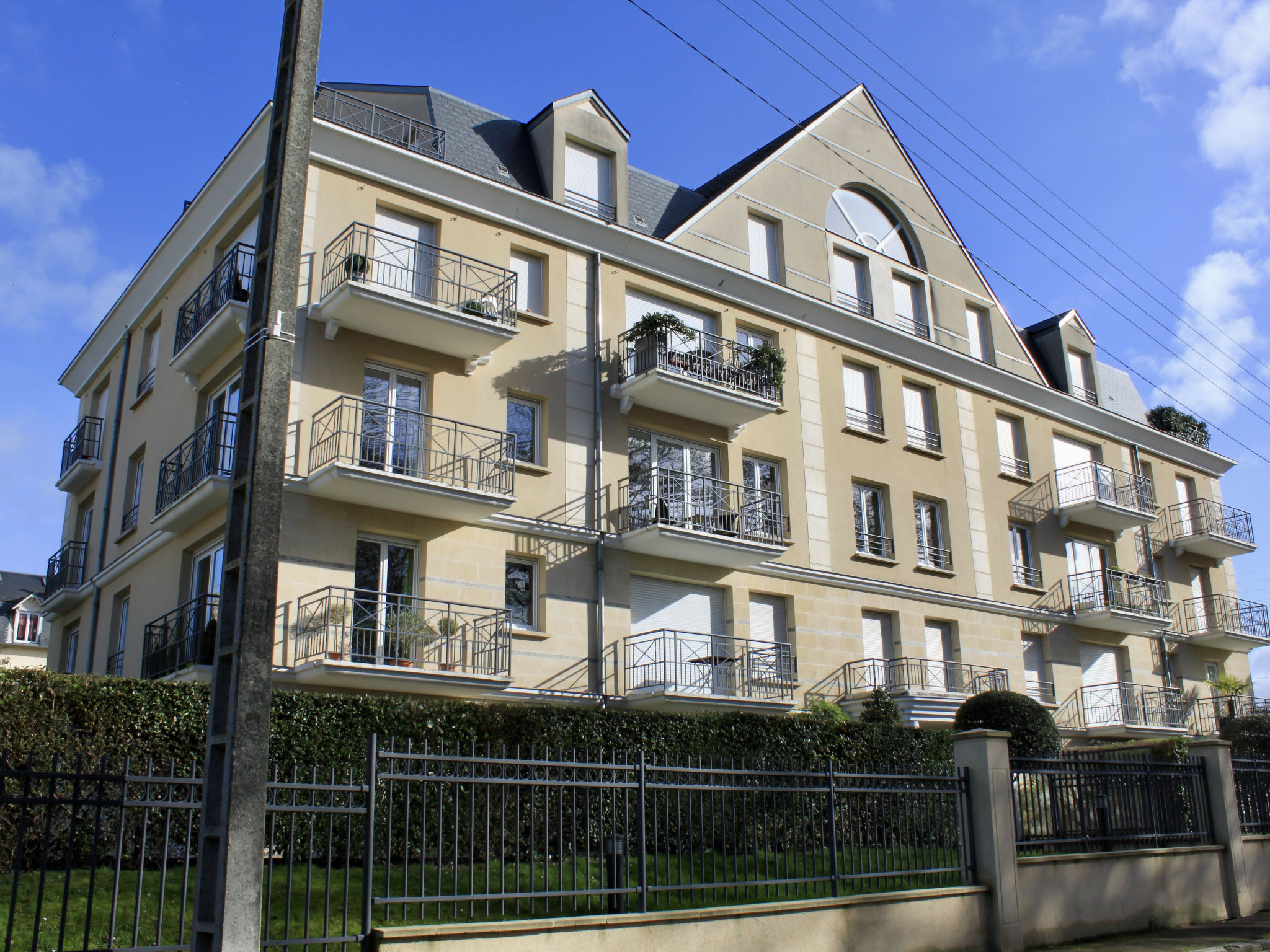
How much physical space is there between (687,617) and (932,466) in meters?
8.39

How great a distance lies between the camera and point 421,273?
19484 mm

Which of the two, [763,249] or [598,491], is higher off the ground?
[763,249]

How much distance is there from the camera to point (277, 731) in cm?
1320

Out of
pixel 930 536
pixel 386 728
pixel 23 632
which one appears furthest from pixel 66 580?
pixel 23 632

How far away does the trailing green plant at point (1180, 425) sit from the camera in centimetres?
3444

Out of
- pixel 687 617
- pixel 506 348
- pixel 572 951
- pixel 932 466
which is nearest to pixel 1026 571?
pixel 932 466

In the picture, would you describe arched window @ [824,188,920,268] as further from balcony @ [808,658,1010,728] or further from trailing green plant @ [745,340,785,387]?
balcony @ [808,658,1010,728]

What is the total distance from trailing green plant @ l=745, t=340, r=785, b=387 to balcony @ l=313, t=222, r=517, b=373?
518 centimetres

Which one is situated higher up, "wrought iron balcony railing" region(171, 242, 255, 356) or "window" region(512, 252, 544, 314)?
"window" region(512, 252, 544, 314)

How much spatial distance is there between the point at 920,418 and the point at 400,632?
15010 mm

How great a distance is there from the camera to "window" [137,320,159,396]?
23062mm

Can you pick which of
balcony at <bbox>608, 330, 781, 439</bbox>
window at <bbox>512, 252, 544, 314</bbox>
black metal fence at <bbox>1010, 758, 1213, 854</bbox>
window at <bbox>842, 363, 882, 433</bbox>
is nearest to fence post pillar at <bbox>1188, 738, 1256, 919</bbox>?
black metal fence at <bbox>1010, 758, 1213, 854</bbox>

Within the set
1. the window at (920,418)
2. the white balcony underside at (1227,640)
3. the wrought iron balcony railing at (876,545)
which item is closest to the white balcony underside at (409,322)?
the wrought iron balcony railing at (876,545)

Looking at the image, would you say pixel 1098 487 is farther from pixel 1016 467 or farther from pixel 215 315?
pixel 215 315
